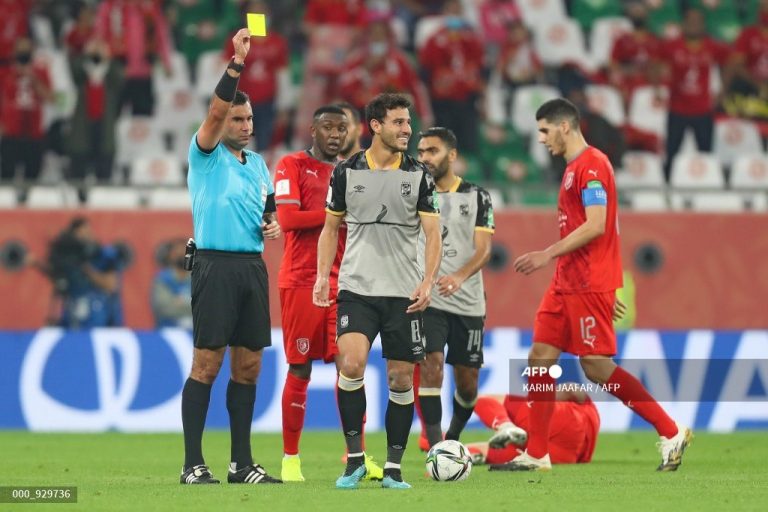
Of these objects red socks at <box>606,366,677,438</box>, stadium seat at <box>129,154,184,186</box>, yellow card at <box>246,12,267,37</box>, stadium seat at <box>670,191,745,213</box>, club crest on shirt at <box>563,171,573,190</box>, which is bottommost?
red socks at <box>606,366,677,438</box>

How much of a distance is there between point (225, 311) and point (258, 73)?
35.3 feet

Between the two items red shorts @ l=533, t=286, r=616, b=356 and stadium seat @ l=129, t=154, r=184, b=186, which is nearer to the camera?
red shorts @ l=533, t=286, r=616, b=356

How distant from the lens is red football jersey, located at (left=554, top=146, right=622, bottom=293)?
33.2ft

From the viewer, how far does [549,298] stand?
33.9ft

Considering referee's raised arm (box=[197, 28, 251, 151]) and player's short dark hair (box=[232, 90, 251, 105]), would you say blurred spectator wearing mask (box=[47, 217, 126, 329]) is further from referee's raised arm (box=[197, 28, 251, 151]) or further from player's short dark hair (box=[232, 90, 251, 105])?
referee's raised arm (box=[197, 28, 251, 151])

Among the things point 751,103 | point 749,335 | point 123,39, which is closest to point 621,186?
point 751,103

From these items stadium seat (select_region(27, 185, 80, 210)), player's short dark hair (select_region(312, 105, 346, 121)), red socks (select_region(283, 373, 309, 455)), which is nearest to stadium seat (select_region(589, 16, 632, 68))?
stadium seat (select_region(27, 185, 80, 210))

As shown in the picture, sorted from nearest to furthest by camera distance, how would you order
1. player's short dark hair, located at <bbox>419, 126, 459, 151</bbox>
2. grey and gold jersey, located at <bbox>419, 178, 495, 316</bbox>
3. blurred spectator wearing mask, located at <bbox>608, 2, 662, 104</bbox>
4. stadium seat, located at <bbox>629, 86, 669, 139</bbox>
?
player's short dark hair, located at <bbox>419, 126, 459, 151</bbox> < grey and gold jersey, located at <bbox>419, 178, 495, 316</bbox> < stadium seat, located at <bbox>629, 86, 669, 139</bbox> < blurred spectator wearing mask, located at <bbox>608, 2, 662, 104</bbox>

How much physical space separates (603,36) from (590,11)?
0.85 m

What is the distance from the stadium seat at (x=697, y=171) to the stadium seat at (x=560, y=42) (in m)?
2.54

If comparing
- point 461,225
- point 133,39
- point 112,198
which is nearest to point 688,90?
point 133,39

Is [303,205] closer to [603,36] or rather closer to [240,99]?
[240,99]

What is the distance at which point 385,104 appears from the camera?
28.3 ft

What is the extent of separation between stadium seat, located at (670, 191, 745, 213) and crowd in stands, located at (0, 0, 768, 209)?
0.12 m
